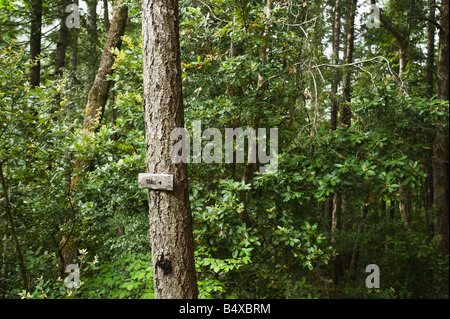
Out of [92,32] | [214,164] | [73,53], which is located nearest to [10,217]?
[214,164]

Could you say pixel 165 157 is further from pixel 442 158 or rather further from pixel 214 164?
pixel 442 158

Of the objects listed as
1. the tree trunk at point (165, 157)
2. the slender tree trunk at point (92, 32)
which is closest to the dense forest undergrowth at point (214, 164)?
the tree trunk at point (165, 157)

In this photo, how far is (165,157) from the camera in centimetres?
272

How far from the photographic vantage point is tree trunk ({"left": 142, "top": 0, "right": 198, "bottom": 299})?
107 inches

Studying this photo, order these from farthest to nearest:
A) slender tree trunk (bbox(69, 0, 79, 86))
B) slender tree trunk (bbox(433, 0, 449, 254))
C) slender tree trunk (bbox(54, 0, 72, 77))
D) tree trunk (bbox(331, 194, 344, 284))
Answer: tree trunk (bbox(331, 194, 344, 284)) < slender tree trunk (bbox(69, 0, 79, 86)) < slender tree trunk (bbox(433, 0, 449, 254)) < slender tree trunk (bbox(54, 0, 72, 77))

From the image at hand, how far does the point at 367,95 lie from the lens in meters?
4.16

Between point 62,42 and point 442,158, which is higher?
point 62,42

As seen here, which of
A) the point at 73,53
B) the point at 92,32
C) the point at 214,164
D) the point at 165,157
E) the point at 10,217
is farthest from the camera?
the point at 73,53

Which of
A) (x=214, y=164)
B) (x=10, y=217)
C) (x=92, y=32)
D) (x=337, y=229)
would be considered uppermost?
(x=92, y=32)

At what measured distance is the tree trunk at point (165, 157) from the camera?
2.72m

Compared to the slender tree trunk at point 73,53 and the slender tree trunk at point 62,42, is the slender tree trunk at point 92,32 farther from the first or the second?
the slender tree trunk at point 73,53

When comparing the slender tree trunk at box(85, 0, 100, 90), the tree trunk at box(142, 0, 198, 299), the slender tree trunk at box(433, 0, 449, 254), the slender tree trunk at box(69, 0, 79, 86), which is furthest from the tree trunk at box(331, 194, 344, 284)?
the slender tree trunk at box(69, 0, 79, 86)

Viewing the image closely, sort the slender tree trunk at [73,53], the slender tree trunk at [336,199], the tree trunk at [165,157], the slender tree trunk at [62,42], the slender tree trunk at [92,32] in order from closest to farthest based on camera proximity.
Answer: the tree trunk at [165,157], the slender tree trunk at [62,42], the slender tree trunk at [92,32], the slender tree trunk at [73,53], the slender tree trunk at [336,199]

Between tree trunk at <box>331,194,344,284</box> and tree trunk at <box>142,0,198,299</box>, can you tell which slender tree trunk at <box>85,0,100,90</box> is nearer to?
tree trunk at <box>142,0,198,299</box>
